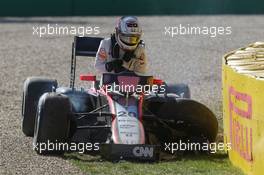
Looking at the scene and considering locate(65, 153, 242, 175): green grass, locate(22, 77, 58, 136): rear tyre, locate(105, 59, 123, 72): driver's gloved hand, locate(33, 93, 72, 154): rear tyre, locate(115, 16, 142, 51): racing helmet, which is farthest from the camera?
locate(22, 77, 58, 136): rear tyre

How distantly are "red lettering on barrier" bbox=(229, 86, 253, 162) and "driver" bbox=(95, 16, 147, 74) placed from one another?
5.46 feet

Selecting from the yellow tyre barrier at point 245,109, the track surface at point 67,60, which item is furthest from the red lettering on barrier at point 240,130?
the track surface at point 67,60

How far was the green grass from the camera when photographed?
28.1ft

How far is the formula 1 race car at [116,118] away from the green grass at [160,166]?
153 mm

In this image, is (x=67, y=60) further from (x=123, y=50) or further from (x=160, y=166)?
(x=160, y=166)

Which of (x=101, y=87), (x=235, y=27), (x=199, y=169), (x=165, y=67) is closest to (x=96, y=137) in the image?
(x=101, y=87)

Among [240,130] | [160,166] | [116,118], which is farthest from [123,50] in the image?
[240,130]

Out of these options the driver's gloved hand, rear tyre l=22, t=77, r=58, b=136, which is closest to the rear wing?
rear tyre l=22, t=77, r=58, b=136

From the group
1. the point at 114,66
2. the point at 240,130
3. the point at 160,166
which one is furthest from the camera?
the point at 114,66

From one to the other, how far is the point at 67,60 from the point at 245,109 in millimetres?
12458

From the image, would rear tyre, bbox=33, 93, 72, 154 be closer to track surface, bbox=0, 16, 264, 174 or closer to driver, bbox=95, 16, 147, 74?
track surface, bbox=0, 16, 264, 174

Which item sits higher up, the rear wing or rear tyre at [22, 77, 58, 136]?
the rear wing

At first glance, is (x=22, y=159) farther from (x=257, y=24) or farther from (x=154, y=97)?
(x=257, y=24)

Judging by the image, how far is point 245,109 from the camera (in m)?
8.34
